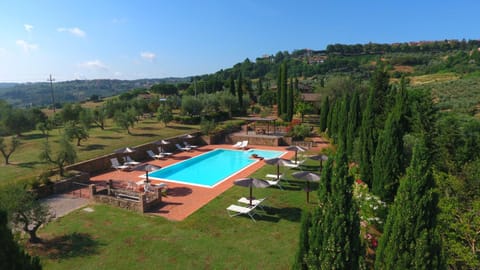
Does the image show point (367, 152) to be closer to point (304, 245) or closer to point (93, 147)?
point (304, 245)

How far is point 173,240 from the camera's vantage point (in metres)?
10.2

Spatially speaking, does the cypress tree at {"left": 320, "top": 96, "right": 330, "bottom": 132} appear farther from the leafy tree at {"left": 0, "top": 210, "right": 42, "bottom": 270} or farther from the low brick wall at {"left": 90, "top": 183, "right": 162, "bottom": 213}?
the leafy tree at {"left": 0, "top": 210, "right": 42, "bottom": 270}

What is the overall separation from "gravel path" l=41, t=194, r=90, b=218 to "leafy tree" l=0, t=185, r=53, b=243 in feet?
8.05

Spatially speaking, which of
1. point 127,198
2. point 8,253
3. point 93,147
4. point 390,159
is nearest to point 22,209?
point 127,198

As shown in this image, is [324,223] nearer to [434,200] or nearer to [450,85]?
[434,200]

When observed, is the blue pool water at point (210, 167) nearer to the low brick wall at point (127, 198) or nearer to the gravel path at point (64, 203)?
the low brick wall at point (127, 198)

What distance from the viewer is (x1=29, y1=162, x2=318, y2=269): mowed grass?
8.80m

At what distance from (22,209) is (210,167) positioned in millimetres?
13653

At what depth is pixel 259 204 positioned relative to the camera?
A: 13.0 metres

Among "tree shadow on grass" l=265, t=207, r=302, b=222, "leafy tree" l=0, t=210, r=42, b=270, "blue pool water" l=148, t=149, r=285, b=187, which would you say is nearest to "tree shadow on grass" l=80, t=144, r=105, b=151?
"blue pool water" l=148, t=149, r=285, b=187

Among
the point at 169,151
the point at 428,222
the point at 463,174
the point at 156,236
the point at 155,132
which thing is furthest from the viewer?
the point at 155,132

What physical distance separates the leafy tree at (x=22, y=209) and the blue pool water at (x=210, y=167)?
28.2 feet

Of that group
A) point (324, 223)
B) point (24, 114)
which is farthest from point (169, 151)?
point (324, 223)

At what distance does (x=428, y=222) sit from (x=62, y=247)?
35.0 feet
